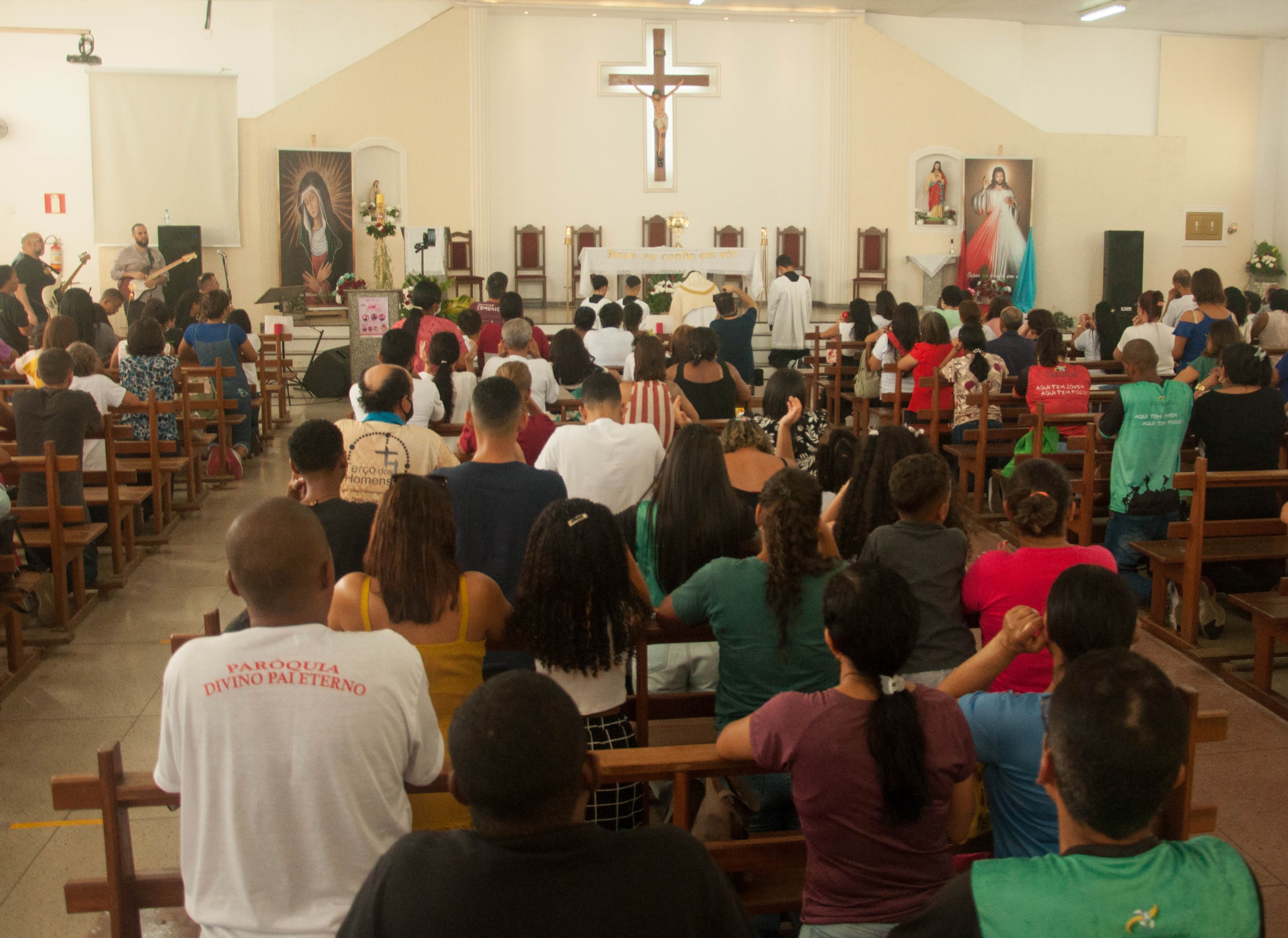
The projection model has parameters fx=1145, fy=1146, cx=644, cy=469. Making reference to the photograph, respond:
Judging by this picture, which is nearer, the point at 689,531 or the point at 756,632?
the point at 756,632

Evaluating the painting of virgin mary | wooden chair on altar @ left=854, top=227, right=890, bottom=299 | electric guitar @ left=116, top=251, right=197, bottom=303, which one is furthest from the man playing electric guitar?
wooden chair on altar @ left=854, top=227, right=890, bottom=299

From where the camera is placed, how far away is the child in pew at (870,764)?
6.72 ft

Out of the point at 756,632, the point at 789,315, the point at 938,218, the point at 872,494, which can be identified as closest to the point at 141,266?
the point at 789,315

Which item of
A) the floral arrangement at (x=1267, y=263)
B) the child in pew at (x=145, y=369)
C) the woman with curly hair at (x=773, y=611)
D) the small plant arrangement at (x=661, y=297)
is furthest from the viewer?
the floral arrangement at (x=1267, y=263)

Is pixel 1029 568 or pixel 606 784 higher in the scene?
pixel 1029 568

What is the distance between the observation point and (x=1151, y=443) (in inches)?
221

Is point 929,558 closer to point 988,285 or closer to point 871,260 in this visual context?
point 871,260

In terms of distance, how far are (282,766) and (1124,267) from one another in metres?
16.4

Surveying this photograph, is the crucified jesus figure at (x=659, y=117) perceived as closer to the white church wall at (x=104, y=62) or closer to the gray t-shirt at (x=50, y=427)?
the white church wall at (x=104, y=62)

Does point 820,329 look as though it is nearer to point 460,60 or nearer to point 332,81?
point 460,60

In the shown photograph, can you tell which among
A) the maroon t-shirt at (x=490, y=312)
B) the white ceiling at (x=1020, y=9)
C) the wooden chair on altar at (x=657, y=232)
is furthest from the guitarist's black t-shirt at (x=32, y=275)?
the wooden chair on altar at (x=657, y=232)

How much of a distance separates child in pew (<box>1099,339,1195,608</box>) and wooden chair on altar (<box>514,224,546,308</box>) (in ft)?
34.1

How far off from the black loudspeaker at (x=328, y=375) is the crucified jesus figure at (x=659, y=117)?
17.8 ft

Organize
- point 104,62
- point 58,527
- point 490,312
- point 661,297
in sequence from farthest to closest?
point 104,62 < point 661,297 < point 490,312 < point 58,527
